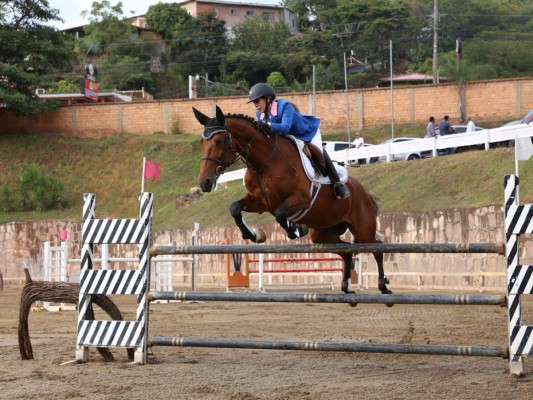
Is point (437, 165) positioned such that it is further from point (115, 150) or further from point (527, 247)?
point (115, 150)

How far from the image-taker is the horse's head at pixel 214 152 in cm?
993

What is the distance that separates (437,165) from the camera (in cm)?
3550

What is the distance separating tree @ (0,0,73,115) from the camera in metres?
57.0

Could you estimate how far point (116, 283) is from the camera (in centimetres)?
1059

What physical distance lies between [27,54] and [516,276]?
53778 mm

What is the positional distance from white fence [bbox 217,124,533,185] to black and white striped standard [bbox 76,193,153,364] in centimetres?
2351

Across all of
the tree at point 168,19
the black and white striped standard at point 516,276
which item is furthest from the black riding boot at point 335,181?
the tree at point 168,19

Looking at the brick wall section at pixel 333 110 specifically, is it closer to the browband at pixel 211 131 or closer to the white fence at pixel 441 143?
the white fence at pixel 441 143

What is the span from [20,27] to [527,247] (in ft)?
139

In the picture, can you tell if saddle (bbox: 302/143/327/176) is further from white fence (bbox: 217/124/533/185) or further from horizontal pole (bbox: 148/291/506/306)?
white fence (bbox: 217/124/533/185)

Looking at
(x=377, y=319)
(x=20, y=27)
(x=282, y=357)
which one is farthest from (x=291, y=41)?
(x=282, y=357)

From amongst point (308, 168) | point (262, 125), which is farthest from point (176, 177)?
point (262, 125)

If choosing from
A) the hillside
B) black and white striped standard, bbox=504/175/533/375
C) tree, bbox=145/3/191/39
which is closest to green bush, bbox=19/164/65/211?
the hillside

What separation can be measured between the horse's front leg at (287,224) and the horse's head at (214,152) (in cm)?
77
